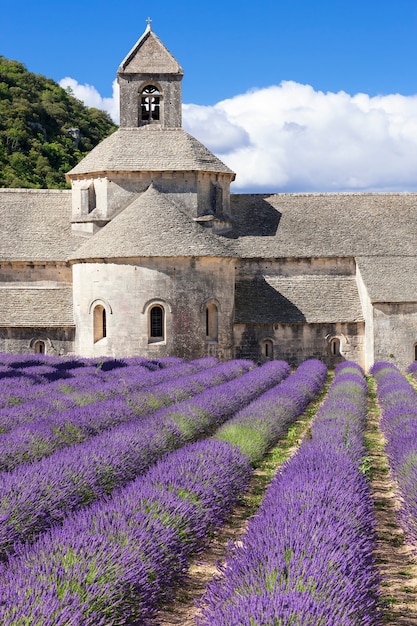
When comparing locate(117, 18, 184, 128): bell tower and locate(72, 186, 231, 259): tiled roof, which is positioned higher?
locate(117, 18, 184, 128): bell tower

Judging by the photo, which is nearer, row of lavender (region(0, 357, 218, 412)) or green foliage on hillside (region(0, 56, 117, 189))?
row of lavender (region(0, 357, 218, 412))

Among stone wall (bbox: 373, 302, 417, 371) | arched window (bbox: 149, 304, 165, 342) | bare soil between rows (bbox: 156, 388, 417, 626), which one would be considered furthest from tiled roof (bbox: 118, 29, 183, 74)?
bare soil between rows (bbox: 156, 388, 417, 626)

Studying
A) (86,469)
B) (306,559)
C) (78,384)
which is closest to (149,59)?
(78,384)

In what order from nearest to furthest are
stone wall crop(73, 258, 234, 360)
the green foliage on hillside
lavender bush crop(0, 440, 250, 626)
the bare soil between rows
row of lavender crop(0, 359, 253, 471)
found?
1. lavender bush crop(0, 440, 250, 626)
2. the bare soil between rows
3. row of lavender crop(0, 359, 253, 471)
4. stone wall crop(73, 258, 234, 360)
5. the green foliage on hillside

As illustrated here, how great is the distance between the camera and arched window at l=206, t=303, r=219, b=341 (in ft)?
89.7

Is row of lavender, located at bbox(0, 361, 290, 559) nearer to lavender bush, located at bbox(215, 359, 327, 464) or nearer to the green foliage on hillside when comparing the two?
lavender bush, located at bbox(215, 359, 327, 464)

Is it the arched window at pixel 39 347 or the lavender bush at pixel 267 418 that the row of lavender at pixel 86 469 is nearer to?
the lavender bush at pixel 267 418

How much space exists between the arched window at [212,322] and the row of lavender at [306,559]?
1863 centimetres

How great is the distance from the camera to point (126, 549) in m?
5.64

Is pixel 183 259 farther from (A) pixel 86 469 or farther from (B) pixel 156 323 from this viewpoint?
(A) pixel 86 469

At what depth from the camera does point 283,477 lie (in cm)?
822

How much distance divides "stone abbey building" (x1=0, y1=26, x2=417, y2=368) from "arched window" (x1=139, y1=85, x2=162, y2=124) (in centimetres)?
6

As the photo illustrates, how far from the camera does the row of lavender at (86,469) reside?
6.88 meters

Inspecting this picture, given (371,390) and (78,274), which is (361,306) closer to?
(371,390)
